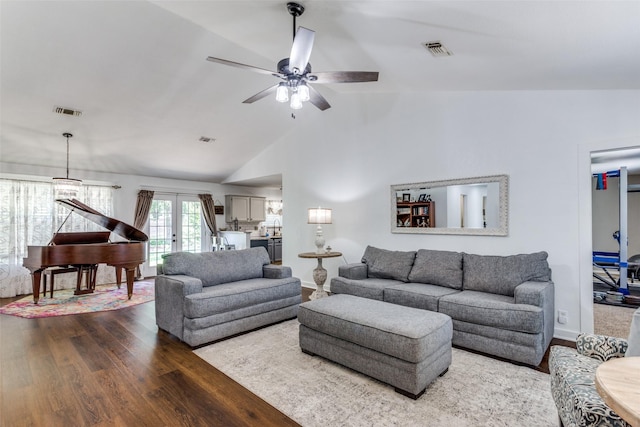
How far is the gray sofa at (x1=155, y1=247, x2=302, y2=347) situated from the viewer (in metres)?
3.15

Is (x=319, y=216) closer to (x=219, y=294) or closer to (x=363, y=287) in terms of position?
(x=363, y=287)

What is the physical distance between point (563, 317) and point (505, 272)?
826 millimetres

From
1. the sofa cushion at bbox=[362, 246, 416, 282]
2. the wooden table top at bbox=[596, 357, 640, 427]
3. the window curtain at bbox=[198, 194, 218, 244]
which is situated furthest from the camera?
the window curtain at bbox=[198, 194, 218, 244]

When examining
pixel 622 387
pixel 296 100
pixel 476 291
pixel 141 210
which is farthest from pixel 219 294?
pixel 141 210

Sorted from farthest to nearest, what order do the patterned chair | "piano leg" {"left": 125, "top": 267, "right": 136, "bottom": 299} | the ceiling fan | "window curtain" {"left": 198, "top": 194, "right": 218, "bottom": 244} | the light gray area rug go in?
"window curtain" {"left": 198, "top": 194, "right": 218, "bottom": 244} < "piano leg" {"left": 125, "top": 267, "right": 136, "bottom": 299} < the ceiling fan < the light gray area rug < the patterned chair

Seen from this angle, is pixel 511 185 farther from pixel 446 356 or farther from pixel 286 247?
pixel 286 247

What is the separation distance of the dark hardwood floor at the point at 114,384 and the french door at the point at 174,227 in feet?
12.0

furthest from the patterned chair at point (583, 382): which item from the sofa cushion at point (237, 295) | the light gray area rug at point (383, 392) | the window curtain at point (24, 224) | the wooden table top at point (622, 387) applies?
the window curtain at point (24, 224)

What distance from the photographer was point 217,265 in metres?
3.95

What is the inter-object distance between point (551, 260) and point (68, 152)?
23.7ft

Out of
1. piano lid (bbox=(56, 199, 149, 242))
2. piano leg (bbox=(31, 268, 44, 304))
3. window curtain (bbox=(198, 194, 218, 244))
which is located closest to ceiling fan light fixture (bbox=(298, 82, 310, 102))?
piano lid (bbox=(56, 199, 149, 242))

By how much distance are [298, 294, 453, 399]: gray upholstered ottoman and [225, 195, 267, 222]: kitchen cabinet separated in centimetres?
602

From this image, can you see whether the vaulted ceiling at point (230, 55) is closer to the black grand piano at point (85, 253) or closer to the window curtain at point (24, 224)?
the window curtain at point (24, 224)

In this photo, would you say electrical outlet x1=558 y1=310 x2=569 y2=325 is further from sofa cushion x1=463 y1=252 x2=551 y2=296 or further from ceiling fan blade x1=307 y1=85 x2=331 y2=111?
ceiling fan blade x1=307 y1=85 x2=331 y2=111
